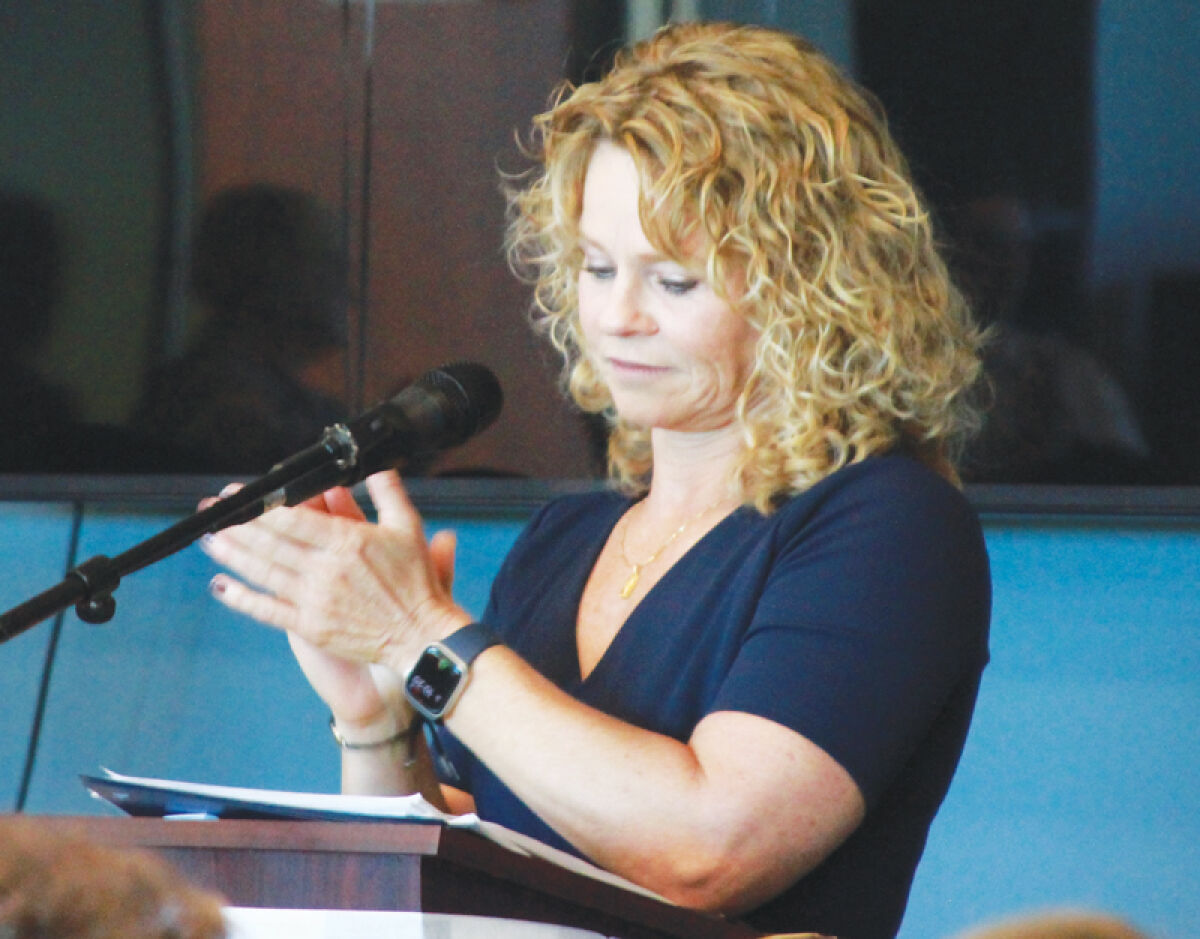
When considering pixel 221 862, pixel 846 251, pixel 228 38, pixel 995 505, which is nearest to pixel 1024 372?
pixel 995 505

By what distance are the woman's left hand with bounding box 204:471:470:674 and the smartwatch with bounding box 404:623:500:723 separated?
0.04ft

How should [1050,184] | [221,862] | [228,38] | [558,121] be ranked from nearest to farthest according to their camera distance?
[221,862] → [558,121] → [1050,184] → [228,38]

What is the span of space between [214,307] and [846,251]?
1.35m

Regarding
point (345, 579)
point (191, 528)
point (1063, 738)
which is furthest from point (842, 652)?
point (1063, 738)

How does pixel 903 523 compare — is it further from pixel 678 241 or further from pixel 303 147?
pixel 303 147

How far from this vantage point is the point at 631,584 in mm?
1583

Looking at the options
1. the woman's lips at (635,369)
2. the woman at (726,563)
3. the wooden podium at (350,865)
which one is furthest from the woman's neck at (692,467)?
the wooden podium at (350,865)

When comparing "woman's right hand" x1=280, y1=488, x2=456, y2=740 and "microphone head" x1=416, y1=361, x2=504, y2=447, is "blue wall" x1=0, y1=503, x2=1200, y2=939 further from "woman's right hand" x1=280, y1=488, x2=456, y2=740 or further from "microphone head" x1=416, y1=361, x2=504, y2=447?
"microphone head" x1=416, y1=361, x2=504, y2=447

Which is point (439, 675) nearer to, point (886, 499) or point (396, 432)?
point (396, 432)

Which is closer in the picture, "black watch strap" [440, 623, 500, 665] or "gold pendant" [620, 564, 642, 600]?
"black watch strap" [440, 623, 500, 665]

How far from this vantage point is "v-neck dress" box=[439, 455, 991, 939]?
1.30 m

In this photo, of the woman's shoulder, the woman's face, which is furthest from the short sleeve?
the woman's face

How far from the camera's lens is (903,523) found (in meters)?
1.37

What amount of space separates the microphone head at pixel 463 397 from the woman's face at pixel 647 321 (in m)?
0.16
